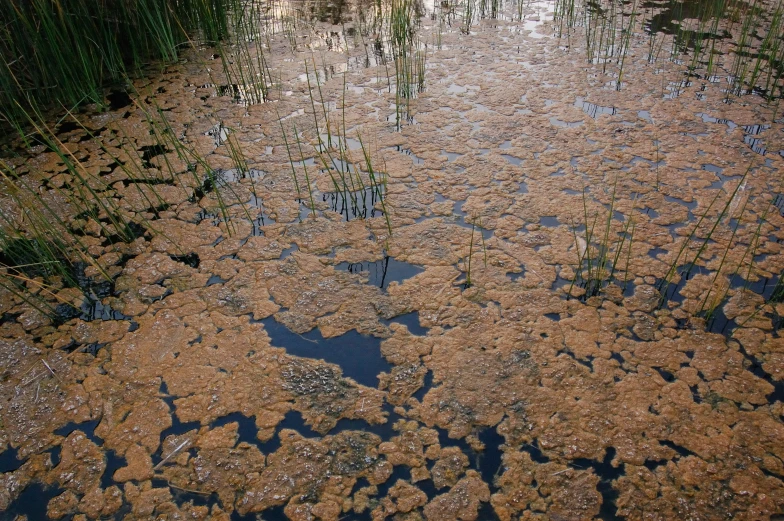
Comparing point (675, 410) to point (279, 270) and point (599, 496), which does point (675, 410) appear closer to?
point (599, 496)

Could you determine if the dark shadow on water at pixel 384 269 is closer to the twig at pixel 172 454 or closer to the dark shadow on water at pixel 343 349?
the dark shadow on water at pixel 343 349

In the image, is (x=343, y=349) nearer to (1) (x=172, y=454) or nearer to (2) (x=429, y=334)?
(2) (x=429, y=334)

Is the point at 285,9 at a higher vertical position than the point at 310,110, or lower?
higher

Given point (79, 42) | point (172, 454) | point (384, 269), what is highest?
point (79, 42)

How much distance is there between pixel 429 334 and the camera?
198 cm

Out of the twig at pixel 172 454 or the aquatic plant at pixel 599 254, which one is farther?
the aquatic plant at pixel 599 254

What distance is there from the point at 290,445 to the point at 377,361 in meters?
0.41

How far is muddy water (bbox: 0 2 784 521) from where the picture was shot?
1552mm

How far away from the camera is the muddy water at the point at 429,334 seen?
1.55 m

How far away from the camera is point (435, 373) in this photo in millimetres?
1848

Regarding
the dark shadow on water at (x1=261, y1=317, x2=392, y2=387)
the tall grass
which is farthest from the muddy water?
the tall grass

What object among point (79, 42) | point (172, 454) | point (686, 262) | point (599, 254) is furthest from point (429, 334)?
point (79, 42)

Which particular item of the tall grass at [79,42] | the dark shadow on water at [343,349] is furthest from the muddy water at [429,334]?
the tall grass at [79,42]

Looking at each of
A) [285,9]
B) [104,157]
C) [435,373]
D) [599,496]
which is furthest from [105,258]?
[285,9]
